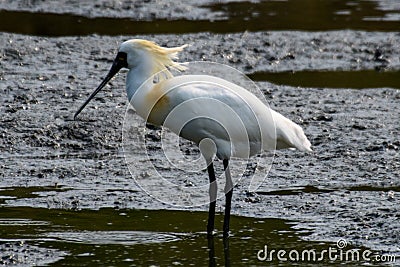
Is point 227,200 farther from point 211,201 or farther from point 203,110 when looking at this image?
point 203,110

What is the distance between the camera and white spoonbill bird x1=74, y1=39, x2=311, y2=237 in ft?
23.5

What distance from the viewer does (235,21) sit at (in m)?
15.0

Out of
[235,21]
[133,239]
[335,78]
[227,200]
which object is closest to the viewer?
[133,239]

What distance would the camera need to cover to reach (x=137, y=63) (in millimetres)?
7273

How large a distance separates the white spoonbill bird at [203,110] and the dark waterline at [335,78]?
4.14 meters

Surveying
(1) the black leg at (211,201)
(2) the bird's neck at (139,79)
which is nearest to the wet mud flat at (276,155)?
(1) the black leg at (211,201)

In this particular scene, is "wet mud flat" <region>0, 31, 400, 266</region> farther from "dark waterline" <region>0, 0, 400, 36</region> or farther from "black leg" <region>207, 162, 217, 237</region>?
"dark waterline" <region>0, 0, 400, 36</region>

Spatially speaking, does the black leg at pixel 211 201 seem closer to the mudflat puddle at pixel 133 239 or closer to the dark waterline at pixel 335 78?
A: the mudflat puddle at pixel 133 239

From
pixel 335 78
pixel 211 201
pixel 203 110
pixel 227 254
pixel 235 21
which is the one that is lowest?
pixel 227 254

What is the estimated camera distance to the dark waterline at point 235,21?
46.3 feet

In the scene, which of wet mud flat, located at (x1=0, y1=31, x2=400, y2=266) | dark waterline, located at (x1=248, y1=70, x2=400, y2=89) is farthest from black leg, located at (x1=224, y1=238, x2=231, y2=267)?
dark waterline, located at (x1=248, y1=70, x2=400, y2=89)

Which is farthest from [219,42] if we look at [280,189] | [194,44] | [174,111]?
[174,111]

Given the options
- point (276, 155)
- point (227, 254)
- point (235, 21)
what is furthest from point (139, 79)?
point (235, 21)

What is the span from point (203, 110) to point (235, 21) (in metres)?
7.93
